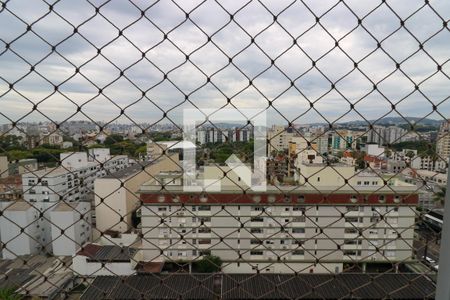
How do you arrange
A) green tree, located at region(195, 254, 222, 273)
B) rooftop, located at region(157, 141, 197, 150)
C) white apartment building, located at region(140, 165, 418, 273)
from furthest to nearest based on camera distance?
green tree, located at region(195, 254, 222, 273), white apartment building, located at region(140, 165, 418, 273), rooftop, located at region(157, 141, 197, 150)

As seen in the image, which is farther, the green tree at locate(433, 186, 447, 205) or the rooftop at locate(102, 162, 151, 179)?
the rooftop at locate(102, 162, 151, 179)

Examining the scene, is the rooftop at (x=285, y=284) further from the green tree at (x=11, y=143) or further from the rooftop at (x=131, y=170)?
the green tree at (x=11, y=143)

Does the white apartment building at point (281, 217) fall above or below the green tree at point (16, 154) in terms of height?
below

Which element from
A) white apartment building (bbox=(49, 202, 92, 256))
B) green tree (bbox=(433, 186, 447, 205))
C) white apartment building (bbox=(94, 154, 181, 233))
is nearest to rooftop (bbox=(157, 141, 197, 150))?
white apartment building (bbox=(94, 154, 181, 233))

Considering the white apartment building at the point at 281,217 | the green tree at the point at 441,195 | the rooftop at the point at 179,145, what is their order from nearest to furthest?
the green tree at the point at 441,195, the rooftop at the point at 179,145, the white apartment building at the point at 281,217

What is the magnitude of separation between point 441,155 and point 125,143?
102 centimetres

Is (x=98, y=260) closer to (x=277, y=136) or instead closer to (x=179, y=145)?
(x=179, y=145)

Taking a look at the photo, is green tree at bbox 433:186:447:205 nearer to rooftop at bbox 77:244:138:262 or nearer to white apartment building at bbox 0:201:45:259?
rooftop at bbox 77:244:138:262

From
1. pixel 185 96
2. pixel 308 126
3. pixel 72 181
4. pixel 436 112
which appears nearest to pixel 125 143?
pixel 185 96

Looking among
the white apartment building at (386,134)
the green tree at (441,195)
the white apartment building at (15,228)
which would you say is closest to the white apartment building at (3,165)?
the white apartment building at (15,228)

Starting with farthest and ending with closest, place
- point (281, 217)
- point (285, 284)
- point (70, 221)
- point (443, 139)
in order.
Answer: point (285, 284), point (70, 221), point (281, 217), point (443, 139)

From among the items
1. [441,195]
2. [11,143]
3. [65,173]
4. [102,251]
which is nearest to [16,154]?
[11,143]

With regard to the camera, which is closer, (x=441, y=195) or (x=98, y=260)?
(x=441, y=195)

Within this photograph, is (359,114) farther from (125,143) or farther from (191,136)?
(125,143)
